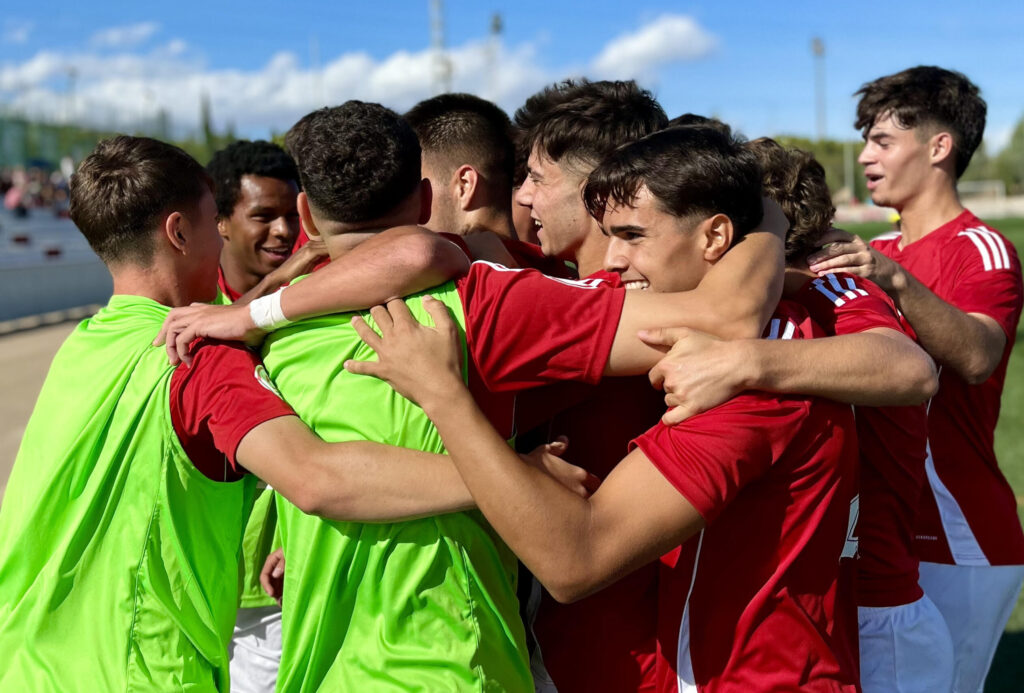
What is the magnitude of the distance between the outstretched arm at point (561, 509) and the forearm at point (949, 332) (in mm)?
1296

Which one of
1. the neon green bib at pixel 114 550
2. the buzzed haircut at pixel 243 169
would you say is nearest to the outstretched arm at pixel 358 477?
the neon green bib at pixel 114 550

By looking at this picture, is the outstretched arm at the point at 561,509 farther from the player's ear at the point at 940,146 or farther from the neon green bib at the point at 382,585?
the player's ear at the point at 940,146

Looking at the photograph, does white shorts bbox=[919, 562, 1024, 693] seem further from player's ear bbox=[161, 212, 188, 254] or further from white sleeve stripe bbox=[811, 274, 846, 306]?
player's ear bbox=[161, 212, 188, 254]

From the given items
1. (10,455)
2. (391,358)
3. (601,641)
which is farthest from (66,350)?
(10,455)

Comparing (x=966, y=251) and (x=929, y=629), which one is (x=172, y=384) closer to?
(x=929, y=629)

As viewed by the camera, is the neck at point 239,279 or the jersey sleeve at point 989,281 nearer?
the jersey sleeve at point 989,281

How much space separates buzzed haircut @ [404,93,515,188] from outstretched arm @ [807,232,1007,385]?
3.77 ft

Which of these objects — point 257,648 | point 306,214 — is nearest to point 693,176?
point 306,214

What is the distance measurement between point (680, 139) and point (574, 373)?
22.9 inches

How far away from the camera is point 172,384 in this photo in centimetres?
228

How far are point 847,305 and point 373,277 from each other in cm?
120

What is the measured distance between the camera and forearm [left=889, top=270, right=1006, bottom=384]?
2789 millimetres

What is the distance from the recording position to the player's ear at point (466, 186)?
302 cm

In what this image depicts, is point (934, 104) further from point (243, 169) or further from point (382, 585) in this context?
point (243, 169)
